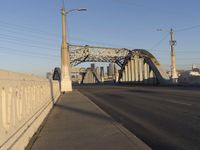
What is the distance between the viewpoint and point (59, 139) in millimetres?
9719

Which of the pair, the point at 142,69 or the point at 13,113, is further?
the point at 142,69

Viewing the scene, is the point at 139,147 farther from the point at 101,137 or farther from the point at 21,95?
the point at 21,95

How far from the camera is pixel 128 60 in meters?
96.8

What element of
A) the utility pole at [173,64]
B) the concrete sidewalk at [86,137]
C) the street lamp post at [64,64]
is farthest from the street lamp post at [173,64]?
the concrete sidewalk at [86,137]

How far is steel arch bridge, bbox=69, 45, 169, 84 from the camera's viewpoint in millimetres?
75875

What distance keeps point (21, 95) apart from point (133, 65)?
85.2 m

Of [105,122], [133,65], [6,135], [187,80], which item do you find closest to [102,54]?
[133,65]

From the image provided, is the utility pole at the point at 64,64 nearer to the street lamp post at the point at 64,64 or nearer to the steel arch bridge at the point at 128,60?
the street lamp post at the point at 64,64

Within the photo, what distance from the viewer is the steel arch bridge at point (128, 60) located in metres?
75.9

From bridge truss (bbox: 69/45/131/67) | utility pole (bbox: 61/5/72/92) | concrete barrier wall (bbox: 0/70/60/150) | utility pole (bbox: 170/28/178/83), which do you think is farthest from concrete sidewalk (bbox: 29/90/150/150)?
bridge truss (bbox: 69/45/131/67)

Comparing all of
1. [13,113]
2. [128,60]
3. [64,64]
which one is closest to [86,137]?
[13,113]

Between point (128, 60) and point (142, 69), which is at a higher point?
point (128, 60)

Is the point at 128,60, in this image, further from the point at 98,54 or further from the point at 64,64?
the point at 64,64

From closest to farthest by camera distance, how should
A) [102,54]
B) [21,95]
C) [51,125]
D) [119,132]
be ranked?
[21,95], [119,132], [51,125], [102,54]
